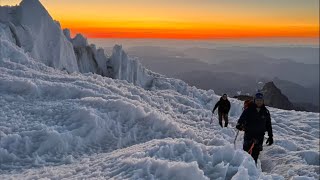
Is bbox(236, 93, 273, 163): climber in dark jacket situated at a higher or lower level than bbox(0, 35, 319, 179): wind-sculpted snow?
higher

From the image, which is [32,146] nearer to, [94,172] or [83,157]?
[83,157]

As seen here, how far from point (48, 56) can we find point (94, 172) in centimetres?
3278

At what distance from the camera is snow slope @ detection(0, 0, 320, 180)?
30.8ft

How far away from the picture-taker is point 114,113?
17.4 metres

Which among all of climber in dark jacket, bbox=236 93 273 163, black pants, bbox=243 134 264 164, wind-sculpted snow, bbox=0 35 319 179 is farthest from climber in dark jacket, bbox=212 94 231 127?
climber in dark jacket, bbox=236 93 273 163

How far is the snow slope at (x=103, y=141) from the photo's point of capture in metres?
9.38

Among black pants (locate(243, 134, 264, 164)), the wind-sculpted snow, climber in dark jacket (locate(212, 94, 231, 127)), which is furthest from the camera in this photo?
climber in dark jacket (locate(212, 94, 231, 127))

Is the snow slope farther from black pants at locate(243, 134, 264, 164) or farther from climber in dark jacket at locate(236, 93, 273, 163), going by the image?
climber in dark jacket at locate(236, 93, 273, 163)

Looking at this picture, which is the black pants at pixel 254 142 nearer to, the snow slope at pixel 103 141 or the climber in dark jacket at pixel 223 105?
the snow slope at pixel 103 141

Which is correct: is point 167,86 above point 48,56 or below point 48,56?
below

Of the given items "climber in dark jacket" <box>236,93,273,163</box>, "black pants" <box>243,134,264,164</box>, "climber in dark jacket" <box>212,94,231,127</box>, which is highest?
"climber in dark jacket" <box>236,93,273,163</box>

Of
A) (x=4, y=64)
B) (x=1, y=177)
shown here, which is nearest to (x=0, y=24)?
(x=4, y=64)

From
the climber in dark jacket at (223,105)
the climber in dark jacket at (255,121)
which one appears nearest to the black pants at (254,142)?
the climber in dark jacket at (255,121)

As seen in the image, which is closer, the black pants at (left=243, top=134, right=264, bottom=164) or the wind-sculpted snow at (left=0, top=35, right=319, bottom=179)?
the wind-sculpted snow at (left=0, top=35, right=319, bottom=179)
